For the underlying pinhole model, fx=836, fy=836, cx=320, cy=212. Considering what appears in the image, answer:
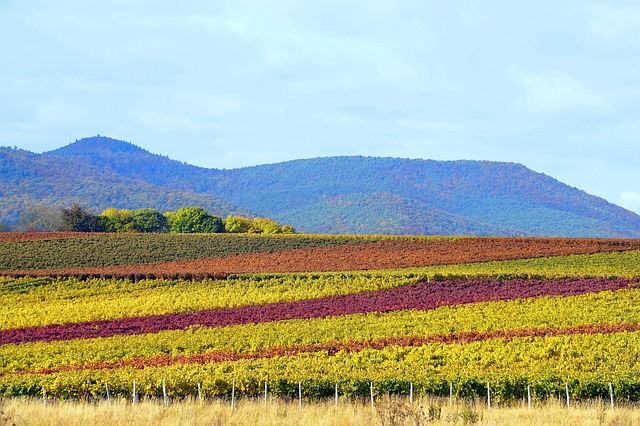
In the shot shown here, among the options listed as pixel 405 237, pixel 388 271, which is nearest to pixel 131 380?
pixel 388 271

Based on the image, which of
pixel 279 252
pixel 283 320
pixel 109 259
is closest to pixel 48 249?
pixel 109 259

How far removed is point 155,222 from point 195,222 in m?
9.30

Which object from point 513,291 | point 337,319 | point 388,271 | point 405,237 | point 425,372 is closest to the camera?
point 425,372

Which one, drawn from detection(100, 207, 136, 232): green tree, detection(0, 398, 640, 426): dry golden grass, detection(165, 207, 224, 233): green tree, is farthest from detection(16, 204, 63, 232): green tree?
detection(0, 398, 640, 426): dry golden grass

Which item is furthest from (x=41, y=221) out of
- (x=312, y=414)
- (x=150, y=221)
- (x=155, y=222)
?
(x=312, y=414)

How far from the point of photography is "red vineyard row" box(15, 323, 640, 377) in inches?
1147

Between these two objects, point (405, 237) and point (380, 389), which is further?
point (405, 237)

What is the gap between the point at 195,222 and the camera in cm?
12362

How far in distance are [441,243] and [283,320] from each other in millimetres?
40372

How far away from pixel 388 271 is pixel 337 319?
19.5 m

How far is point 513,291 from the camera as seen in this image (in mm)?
45062

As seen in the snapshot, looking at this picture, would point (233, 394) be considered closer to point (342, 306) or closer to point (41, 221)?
point (342, 306)

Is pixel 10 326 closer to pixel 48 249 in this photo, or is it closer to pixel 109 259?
pixel 109 259

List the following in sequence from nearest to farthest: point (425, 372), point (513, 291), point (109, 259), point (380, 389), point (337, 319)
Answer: point (380, 389) → point (425, 372) → point (337, 319) → point (513, 291) → point (109, 259)
